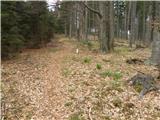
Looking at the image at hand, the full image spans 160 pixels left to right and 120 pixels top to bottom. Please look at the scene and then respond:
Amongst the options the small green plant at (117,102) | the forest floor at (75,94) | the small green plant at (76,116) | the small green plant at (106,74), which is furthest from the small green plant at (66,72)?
the small green plant at (76,116)

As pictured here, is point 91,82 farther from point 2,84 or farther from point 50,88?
point 2,84

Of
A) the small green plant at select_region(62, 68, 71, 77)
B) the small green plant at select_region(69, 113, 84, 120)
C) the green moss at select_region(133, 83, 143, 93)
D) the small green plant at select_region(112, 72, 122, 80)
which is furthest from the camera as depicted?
the small green plant at select_region(62, 68, 71, 77)

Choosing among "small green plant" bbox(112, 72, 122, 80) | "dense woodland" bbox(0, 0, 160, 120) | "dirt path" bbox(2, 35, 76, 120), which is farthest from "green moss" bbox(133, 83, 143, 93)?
"dirt path" bbox(2, 35, 76, 120)

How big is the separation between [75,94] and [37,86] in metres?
1.97

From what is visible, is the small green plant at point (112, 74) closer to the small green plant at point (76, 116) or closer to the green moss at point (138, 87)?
the green moss at point (138, 87)

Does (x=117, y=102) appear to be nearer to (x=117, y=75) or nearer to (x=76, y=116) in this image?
(x=76, y=116)

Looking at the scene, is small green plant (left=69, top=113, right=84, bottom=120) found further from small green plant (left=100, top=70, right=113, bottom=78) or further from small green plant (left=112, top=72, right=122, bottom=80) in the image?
small green plant (left=100, top=70, right=113, bottom=78)

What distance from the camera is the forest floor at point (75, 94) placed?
7.96 meters

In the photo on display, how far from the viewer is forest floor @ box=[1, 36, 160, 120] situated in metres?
7.96

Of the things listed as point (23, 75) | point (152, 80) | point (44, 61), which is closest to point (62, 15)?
point (44, 61)

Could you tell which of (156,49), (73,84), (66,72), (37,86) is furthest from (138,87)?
(156,49)

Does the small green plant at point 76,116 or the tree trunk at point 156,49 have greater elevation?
the tree trunk at point 156,49

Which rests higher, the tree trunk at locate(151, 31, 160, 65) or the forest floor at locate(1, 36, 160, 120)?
the tree trunk at locate(151, 31, 160, 65)

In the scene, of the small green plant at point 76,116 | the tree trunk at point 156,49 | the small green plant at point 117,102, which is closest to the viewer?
the small green plant at point 76,116
